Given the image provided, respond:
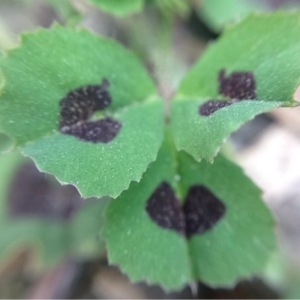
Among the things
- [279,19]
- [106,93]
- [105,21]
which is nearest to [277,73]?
[279,19]

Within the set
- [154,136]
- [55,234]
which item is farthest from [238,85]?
[55,234]

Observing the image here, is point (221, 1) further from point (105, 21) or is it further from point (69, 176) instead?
point (69, 176)

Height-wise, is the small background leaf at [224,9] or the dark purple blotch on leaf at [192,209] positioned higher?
the small background leaf at [224,9]

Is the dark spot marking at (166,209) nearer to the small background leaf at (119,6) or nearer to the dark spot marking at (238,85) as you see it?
the dark spot marking at (238,85)

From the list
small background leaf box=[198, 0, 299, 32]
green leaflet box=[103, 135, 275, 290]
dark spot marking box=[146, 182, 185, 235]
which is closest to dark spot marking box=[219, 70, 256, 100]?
green leaflet box=[103, 135, 275, 290]

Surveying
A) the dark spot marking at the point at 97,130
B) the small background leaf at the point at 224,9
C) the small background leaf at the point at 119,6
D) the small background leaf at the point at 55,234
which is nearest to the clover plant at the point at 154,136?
the dark spot marking at the point at 97,130

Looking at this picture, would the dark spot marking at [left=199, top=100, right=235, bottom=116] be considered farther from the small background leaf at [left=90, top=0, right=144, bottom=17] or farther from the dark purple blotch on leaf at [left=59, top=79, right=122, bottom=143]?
the small background leaf at [left=90, top=0, right=144, bottom=17]
